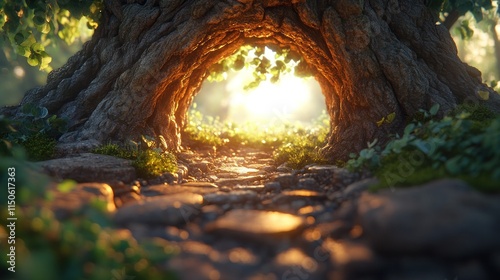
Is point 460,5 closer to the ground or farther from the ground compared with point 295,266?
farther from the ground

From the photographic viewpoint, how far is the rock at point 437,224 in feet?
8.59

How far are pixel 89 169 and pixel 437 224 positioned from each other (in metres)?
4.08

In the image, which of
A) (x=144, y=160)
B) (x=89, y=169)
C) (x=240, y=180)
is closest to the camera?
(x=89, y=169)

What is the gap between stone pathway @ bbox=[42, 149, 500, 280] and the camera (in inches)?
104

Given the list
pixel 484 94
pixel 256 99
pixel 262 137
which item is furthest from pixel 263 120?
pixel 256 99

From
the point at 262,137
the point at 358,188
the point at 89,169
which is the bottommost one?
the point at 358,188

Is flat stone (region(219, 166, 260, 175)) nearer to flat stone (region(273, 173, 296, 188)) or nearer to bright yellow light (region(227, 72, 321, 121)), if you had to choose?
flat stone (region(273, 173, 296, 188))

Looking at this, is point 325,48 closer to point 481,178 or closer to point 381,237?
point 481,178

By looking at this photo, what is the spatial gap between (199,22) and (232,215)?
4.37 m

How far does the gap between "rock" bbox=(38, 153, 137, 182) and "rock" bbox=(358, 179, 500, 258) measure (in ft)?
11.0

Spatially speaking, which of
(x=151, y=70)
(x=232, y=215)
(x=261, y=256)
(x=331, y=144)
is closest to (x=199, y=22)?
(x=151, y=70)

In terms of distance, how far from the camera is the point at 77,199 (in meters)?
3.46

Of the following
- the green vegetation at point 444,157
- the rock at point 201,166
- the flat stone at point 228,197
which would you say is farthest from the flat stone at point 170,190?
the rock at point 201,166

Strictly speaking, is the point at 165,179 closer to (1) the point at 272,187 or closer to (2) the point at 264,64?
(1) the point at 272,187
